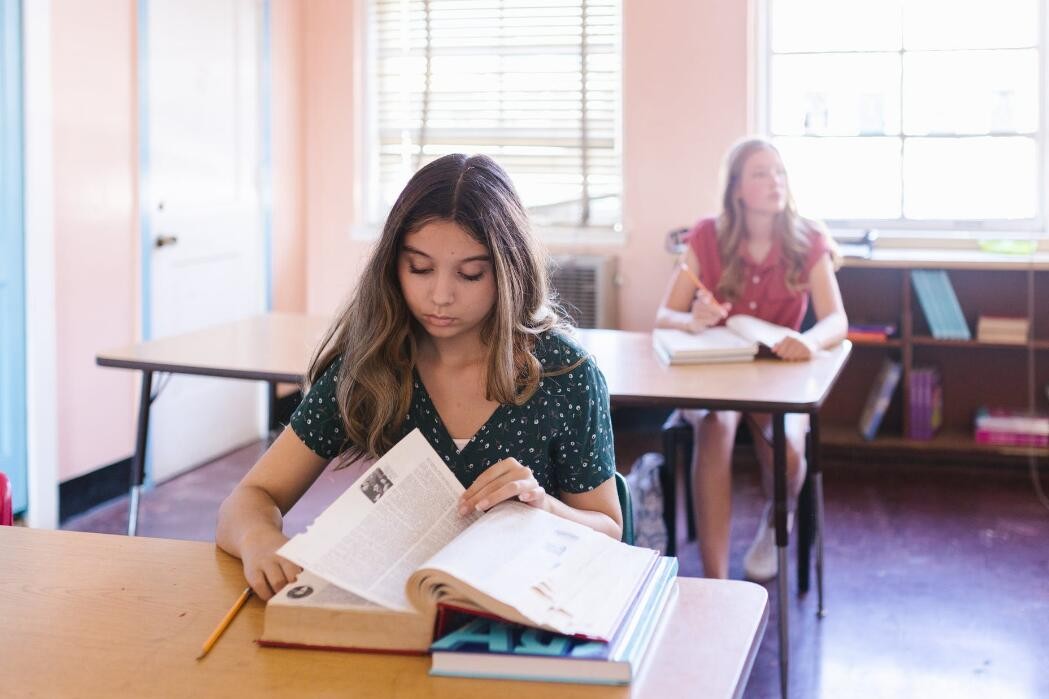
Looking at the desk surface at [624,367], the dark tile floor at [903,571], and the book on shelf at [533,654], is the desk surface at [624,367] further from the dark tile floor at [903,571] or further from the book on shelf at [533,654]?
the book on shelf at [533,654]

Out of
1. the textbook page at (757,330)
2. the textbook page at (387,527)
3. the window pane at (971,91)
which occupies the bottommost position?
the textbook page at (387,527)

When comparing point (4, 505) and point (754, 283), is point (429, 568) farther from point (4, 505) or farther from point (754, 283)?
point (754, 283)

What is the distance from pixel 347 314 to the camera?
1.78m

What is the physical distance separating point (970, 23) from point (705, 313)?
7.25ft

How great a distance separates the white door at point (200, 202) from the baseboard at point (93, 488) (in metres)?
0.17

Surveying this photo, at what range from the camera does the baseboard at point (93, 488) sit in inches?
157

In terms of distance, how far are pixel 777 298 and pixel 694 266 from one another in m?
0.26

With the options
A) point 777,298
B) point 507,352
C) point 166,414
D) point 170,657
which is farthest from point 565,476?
point 166,414

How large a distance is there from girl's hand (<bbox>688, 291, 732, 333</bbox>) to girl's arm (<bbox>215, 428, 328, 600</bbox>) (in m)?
1.72

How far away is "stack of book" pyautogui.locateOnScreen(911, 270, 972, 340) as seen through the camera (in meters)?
4.52

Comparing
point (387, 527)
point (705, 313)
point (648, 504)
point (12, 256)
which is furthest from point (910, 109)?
point (387, 527)

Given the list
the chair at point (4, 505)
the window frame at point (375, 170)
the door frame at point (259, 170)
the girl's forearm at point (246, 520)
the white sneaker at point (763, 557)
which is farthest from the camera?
the window frame at point (375, 170)

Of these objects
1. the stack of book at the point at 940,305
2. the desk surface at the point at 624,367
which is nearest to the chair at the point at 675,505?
the desk surface at the point at 624,367

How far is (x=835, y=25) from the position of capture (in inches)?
193
